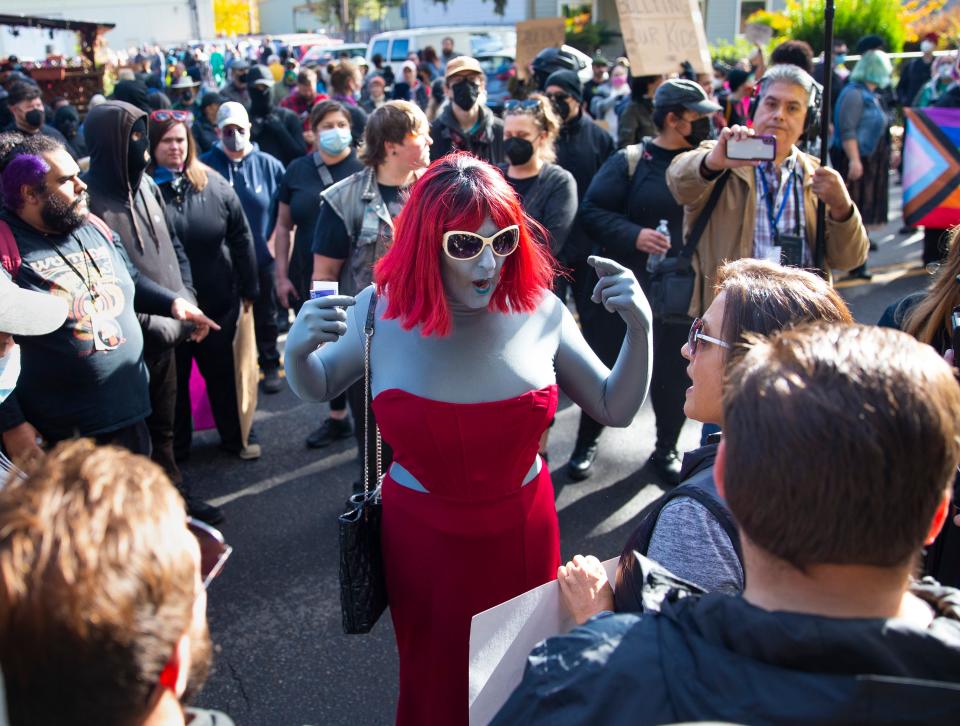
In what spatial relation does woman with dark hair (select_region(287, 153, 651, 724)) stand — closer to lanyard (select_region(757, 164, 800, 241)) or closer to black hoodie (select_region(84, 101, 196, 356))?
lanyard (select_region(757, 164, 800, 241))

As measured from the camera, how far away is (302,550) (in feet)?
13.0

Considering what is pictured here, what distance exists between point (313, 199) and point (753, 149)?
8.41ft

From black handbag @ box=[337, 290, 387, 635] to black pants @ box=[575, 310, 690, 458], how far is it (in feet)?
6.53

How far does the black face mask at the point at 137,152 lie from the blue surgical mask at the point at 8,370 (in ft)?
5.06

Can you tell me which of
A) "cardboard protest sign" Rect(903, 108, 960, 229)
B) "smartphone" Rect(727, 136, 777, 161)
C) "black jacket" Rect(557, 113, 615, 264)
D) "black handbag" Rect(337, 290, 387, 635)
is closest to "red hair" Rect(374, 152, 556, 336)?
"black handbag" Rect(337, 290, 387, 635)

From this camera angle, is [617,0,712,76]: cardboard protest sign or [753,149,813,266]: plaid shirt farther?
[617,0,712,76]: cardboard protest sign

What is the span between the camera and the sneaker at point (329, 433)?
498cm

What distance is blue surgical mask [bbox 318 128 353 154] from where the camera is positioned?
4891 mm

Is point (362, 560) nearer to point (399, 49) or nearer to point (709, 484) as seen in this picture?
point (709, 484)

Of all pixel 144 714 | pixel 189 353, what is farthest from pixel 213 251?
A: pixel 144 714

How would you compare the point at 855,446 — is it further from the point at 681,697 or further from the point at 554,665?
the point at 554,665

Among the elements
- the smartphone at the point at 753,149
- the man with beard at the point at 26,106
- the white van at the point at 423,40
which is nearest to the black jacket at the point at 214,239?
the smartphone at the point at 753,149

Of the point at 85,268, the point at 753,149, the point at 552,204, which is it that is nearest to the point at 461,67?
the point at 552,204

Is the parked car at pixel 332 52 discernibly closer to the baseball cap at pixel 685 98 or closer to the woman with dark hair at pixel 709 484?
the baseball cap at pixel 685 98
